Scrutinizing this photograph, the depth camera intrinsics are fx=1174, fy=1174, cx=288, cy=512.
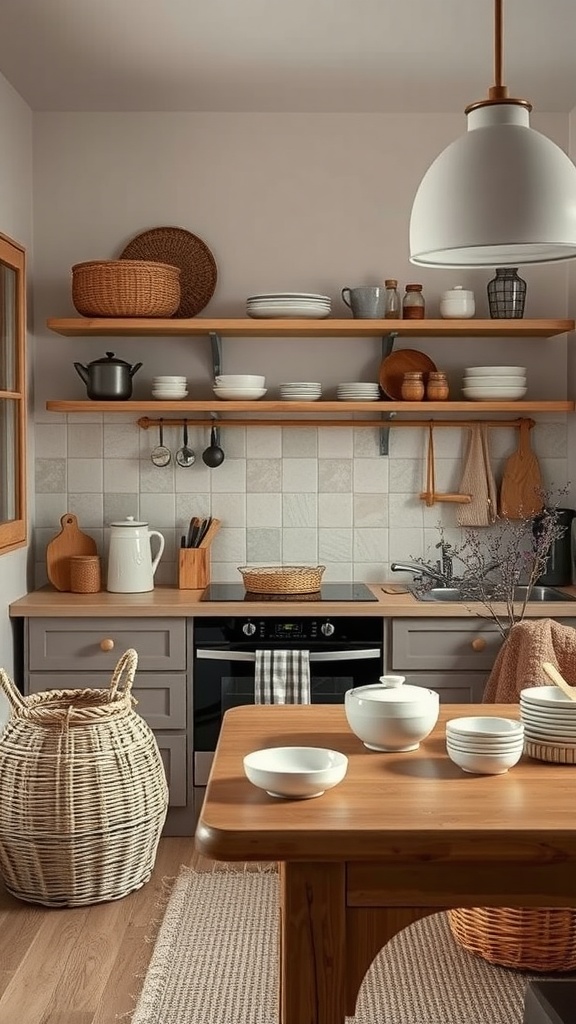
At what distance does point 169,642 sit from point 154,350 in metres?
1.26

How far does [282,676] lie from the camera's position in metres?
4.20

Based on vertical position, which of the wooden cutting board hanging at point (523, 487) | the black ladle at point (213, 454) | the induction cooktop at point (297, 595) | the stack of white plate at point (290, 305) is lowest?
the induction cooktop at point (297, 595)

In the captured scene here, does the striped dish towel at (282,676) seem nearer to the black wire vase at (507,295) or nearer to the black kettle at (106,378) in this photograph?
the black kettle at (106,378)

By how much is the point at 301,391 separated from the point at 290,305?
1.11ft

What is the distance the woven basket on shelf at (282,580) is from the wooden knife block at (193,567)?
0.66 feet

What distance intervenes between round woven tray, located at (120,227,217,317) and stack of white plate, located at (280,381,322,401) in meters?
0.52

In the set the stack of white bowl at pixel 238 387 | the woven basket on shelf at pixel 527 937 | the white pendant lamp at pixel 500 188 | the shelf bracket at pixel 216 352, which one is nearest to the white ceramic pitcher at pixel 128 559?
the stack of white bowl at pixel 238 387

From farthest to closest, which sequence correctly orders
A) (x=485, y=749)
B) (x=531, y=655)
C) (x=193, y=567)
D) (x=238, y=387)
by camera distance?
(x=193, y=567)
(x=238, y=387)
(x=531, y=655)
(x=485, y=749)

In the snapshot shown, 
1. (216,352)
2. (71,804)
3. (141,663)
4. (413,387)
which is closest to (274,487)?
(216,352)

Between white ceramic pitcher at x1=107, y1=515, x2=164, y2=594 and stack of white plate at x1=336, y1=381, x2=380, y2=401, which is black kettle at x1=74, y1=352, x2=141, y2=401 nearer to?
white ceramic pitcher at x1=107, y1=515, x2=164, y2=594

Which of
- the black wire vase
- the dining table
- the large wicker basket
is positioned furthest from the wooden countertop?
the dining table

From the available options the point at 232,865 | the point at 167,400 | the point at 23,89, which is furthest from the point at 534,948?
the point at 23,89

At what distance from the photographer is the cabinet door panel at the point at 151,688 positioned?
4273mm

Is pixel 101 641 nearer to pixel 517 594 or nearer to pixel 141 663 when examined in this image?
pixel 141 663
